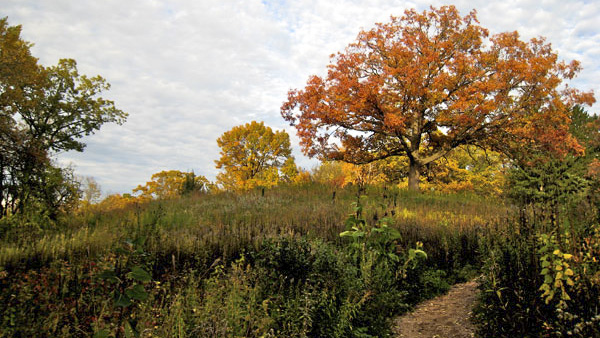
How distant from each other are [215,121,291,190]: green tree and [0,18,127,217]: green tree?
965cm

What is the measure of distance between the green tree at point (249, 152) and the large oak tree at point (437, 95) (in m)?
14.9

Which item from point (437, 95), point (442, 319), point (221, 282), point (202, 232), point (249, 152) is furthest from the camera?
point (249, 152)

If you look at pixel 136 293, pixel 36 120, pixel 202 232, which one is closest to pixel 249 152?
pixel 36 120

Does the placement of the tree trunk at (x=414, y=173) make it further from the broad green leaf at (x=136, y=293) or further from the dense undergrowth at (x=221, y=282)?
the broad green leaf at (x=136, y=293)

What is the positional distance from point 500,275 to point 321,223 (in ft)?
12.9

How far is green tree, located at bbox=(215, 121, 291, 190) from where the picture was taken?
34.5m

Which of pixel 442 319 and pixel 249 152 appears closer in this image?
pixel 442 319

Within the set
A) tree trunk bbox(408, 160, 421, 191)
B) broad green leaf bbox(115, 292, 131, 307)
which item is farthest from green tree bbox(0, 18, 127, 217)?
tree trunk bbox(408, 160, 421, 191)

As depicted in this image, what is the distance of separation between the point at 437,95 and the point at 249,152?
21.1 metres

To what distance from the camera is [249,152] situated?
3488 cm

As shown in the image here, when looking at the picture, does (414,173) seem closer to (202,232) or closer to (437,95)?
(437,95)

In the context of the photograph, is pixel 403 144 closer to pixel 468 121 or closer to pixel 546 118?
pixel 468 121

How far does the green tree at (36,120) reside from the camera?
879cm

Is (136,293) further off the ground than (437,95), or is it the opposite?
(437,95)
